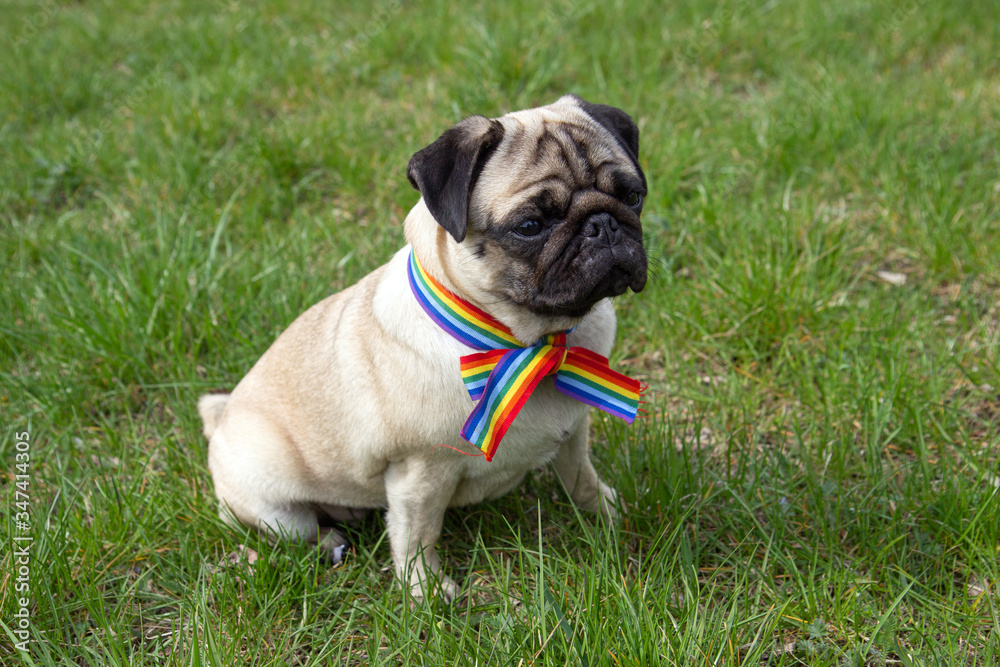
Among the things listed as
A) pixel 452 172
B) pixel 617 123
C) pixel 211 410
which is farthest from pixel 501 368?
pixel 211 410

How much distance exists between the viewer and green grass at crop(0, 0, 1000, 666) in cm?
296

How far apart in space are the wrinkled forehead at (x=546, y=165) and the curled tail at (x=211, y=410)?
1957 mm

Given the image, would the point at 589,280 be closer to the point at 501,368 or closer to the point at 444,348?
the point at 501,368

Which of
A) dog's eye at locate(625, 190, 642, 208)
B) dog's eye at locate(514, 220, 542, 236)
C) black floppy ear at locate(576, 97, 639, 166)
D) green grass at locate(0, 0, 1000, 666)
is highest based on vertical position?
black floppy ear at locate(576, 97, 639, 166)

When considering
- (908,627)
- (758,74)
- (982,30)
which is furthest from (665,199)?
(982,30)

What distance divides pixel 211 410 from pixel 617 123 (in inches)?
97.5

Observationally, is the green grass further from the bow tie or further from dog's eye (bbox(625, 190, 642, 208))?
dog's eye (bbox(625, 190, 642, 208))

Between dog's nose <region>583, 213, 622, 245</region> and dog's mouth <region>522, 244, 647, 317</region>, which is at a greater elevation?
dog's nose <region>583, 213, 622, 245</region>

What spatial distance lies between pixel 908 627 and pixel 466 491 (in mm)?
1741

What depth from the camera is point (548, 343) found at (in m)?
2.97

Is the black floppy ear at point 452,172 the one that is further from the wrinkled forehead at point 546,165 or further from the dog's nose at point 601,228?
the dog's nose at point 601,228

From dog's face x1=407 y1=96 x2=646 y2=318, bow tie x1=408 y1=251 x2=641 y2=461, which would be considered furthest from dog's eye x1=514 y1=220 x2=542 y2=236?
bow tie x1=408 y1=251 x2=641 y2=461

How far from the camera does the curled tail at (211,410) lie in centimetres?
391

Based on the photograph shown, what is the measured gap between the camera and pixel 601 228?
271cm
